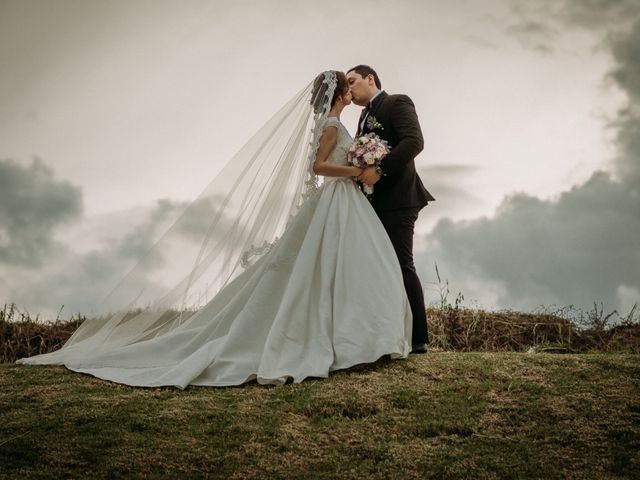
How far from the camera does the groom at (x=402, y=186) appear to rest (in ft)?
22.9

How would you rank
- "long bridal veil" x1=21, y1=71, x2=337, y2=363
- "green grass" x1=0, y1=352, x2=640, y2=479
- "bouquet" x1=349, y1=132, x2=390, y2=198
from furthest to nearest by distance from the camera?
"long bridal veil" x1=21, y1=71, x2=337, y2=363, "bouquet" x1=349, y1=132, x2=390, y2=198, "green grass" x1=0, y1=352, x2=640, y2=479

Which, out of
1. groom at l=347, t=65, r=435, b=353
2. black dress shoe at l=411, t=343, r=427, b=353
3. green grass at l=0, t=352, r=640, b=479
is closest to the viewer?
green grass at l=0, t=352, r=640, b=479

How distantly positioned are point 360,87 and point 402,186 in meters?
1.35

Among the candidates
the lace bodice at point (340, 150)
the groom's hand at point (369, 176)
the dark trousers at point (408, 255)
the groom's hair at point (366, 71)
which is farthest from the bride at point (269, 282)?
the groom's hair at point (366, 71)

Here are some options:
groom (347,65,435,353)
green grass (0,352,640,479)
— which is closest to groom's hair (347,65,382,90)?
groom (347,65,435,353)

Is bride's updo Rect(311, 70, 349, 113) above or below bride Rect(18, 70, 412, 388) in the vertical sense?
above

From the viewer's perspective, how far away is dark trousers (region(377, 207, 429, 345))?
23.2ft

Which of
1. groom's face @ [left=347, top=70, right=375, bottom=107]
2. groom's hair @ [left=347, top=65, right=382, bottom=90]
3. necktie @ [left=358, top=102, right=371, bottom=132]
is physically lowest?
necktie @ [left=358, top=102, right=371, bottom=132]

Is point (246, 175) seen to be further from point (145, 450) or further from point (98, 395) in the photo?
point (145, 450)

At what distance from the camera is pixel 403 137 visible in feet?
23.4

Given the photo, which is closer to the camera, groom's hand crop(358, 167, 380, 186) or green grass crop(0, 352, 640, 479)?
green grass crop(0, 352, 640, 479)

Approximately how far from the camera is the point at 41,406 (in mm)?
5688

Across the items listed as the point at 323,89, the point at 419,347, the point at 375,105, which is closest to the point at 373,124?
the point at 375,105

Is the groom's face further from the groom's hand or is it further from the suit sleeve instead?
the groom's hand
